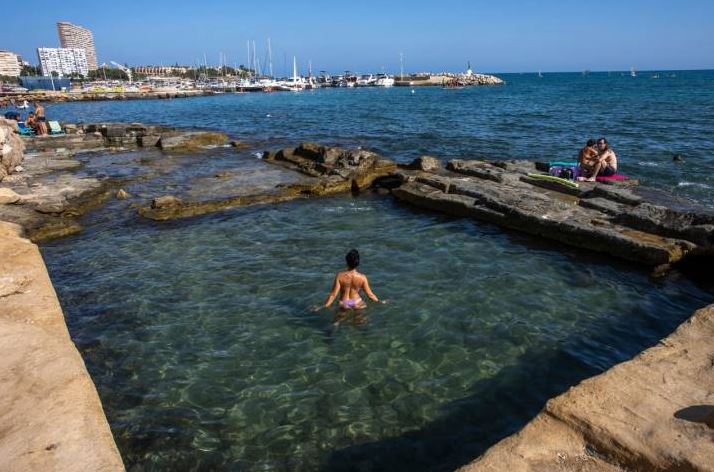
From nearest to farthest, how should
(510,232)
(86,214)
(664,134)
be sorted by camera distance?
(510,232)
(86,214)
(664,134)

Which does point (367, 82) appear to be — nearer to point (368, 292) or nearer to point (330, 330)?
point (368, 292)

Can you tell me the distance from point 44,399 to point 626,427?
618 cm

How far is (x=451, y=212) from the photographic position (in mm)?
14430

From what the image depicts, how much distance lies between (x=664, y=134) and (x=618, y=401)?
3167 cm

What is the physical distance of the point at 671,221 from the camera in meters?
11.2

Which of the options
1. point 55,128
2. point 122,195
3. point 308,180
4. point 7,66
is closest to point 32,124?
point 55,128

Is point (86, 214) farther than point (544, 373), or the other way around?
point (86, 214)

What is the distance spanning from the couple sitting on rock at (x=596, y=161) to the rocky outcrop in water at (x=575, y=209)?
773 millimetres

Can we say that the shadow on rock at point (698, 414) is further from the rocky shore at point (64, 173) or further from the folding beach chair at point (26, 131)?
the folding beach chair at point (26, 131)

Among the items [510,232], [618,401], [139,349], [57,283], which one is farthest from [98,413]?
[510,232]

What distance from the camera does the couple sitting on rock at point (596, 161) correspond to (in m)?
16.5

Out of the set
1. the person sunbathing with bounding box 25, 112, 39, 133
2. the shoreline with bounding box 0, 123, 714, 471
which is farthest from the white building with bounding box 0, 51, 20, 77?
the shoreline with bounding box 0, 123, 714, 471

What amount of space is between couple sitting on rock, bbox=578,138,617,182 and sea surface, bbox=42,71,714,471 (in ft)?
20.5

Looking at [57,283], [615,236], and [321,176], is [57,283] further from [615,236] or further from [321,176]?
[615,236]
